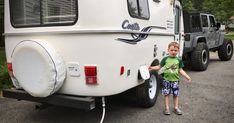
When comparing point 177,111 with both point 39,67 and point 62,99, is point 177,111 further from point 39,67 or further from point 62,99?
point 39,67

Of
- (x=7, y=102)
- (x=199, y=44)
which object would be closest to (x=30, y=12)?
(x=7, y=102)

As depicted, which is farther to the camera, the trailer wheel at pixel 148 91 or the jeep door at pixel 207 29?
the jeep door at pixel 207 29

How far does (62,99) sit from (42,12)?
139 centimetres

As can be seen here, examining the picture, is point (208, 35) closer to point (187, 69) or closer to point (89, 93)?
point (187, 69)

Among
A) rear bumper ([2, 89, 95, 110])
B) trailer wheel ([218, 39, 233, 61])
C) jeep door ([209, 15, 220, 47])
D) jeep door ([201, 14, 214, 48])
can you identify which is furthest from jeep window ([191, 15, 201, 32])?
rear bumper ([2, 89, 95, 110])

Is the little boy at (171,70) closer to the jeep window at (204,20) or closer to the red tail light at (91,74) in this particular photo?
the red tail light at (91,74)

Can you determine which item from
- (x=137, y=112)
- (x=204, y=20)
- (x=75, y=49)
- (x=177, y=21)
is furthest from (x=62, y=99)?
(x=204, y=20)

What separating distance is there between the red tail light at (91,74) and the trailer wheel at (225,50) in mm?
9097

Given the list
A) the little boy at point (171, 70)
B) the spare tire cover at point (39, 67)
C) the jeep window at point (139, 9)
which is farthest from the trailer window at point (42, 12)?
the little boy at point (171, 70)

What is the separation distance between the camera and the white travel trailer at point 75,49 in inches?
178

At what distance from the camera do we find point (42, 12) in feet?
16.3

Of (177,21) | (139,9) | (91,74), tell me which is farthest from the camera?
(177,21)

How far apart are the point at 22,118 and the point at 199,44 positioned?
633 cm

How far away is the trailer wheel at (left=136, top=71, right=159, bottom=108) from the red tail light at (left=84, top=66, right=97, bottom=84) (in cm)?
148
